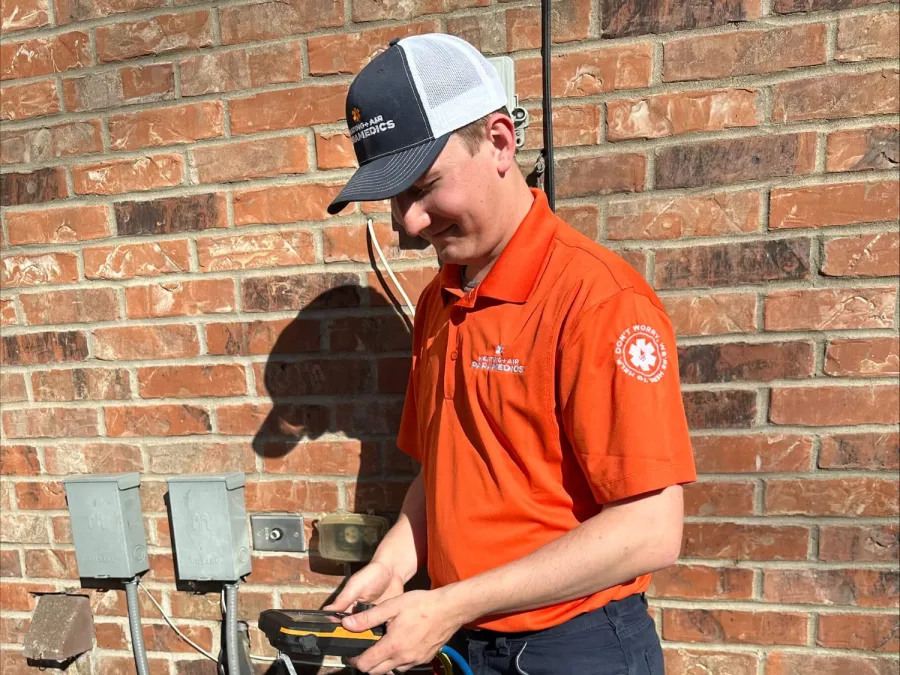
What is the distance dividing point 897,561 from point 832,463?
282mm

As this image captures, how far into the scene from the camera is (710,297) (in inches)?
55.9

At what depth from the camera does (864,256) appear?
1341 mm

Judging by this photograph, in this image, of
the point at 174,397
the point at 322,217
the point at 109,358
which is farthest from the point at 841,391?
the point at 109,358

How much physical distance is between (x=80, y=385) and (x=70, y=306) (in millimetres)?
236

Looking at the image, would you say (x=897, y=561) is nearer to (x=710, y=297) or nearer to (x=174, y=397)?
(x=710, y=297)

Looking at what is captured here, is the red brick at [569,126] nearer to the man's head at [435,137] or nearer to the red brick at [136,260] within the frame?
the man's head at [435,137]

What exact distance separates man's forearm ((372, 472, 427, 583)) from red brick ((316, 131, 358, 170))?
2.71 feet

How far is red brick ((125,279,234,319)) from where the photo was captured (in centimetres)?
167

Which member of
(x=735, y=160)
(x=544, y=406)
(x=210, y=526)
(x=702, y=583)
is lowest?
(x=702, y=583)

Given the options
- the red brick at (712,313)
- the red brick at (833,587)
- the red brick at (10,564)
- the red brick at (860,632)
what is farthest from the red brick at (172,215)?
the red brick at (860,632)

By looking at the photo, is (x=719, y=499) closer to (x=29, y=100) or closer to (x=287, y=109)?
(x=287, y=109)

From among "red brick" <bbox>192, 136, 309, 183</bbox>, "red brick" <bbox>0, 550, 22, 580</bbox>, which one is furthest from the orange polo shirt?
"red brick" <bbox>0, 550, 22, 580</bbox>

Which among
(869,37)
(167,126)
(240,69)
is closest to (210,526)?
(167,126)

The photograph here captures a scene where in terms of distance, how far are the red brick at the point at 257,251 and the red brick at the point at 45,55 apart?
2.01ft
